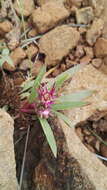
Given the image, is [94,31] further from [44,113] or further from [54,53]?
[44,113]

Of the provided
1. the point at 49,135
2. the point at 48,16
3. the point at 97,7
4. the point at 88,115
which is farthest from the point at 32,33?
the point at 49,135

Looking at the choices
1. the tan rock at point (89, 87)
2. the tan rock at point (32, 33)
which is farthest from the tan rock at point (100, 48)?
the tan rock at point (32, 33)

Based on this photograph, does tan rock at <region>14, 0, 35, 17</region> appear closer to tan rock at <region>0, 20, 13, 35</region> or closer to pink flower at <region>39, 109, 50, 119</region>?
tan rock at <region>0, 20, 13, 35</region>

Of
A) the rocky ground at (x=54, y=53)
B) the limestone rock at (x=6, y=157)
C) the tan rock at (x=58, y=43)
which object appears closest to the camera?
the limestone rock at (x=6, y=157)

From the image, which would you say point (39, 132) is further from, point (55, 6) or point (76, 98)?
point (55, 6)

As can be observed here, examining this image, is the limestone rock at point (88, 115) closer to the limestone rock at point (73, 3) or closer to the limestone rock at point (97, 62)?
the limestone rock at point (97, 62)
